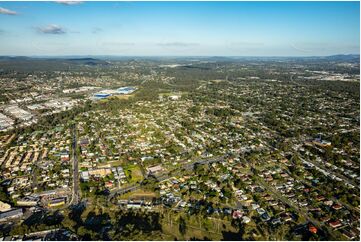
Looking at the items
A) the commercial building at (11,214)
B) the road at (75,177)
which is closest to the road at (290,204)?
the road at (75,177)

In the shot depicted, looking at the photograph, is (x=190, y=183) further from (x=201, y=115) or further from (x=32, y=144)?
(x=201, y=115)

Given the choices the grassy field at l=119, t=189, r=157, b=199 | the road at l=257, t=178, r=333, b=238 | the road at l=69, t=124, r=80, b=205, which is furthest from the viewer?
the grassy field at l=119, t=189, r=157, b=199

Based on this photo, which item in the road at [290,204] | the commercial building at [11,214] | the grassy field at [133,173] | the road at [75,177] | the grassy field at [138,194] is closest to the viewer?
the road at [290,204]

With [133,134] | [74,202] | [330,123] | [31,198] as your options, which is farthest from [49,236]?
[330,123]

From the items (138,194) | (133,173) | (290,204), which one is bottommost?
(290,204)

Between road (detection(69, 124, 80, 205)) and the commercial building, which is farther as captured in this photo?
A: road (detection(69, 124, 80, 205))

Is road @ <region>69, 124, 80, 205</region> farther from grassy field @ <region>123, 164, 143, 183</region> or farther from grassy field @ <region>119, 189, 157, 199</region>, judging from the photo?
grassy field @ <region>123, 164, 143, 183</region>

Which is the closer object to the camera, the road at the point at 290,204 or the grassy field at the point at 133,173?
the road at the point at 290,204

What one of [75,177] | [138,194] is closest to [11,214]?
[75,177]

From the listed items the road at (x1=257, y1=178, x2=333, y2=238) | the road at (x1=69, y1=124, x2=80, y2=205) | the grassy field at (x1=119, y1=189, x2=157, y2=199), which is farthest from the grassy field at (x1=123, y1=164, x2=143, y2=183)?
the road at (x1=257, y1=178, x2=333, y2=238)

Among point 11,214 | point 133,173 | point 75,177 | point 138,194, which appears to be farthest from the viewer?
point 133,173

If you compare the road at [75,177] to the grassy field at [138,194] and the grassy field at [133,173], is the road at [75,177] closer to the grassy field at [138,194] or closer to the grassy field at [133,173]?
the grassy field at [138,194]

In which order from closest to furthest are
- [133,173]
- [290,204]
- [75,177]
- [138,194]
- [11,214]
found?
[11,214] → [290,204] → [138,194] → [75,177] → [133,173]

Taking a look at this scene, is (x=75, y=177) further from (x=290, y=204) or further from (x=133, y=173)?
(x=290, y=204)
